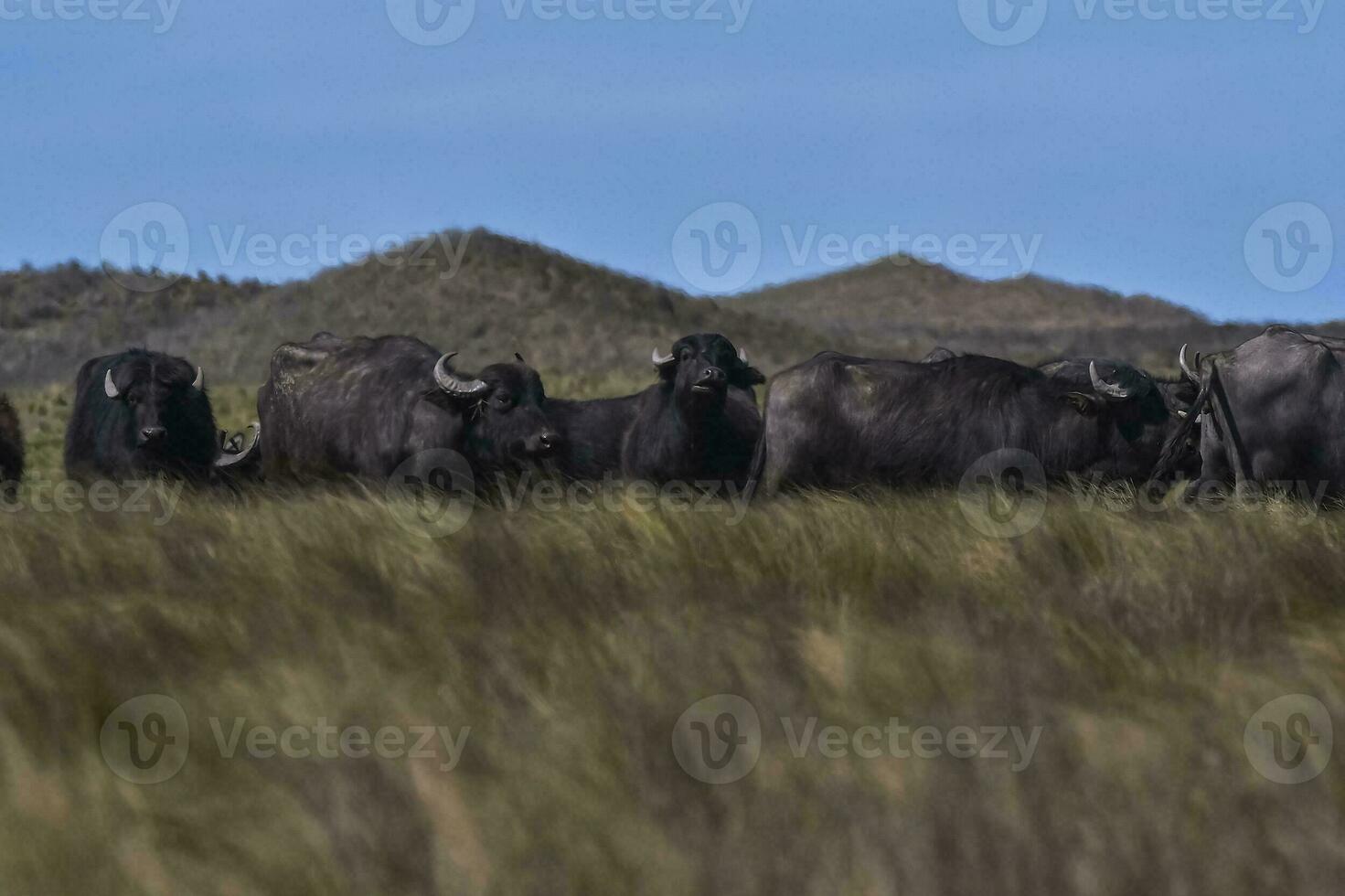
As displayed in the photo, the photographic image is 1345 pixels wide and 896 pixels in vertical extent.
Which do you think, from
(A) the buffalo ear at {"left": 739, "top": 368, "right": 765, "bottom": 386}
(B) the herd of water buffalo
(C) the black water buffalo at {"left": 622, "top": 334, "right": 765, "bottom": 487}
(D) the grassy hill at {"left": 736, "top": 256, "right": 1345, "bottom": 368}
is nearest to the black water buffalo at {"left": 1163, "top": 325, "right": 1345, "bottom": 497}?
(B) the herd of water buffalo

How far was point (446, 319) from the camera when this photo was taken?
6353cm

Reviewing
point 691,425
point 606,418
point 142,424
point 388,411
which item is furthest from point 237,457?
point 691,425

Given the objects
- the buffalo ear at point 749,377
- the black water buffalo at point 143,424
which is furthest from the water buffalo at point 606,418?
the black water buffalo at point 143,424

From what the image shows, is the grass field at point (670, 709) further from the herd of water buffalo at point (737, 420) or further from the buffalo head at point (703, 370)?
the buffalo head at point (703, 370)

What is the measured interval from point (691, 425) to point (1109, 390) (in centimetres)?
298

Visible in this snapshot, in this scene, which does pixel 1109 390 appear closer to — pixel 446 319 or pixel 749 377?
pixel 749 377

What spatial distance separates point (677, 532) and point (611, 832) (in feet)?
9.75

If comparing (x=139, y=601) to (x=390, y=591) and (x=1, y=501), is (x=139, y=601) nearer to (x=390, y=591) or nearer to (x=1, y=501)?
(x=390, y=591)

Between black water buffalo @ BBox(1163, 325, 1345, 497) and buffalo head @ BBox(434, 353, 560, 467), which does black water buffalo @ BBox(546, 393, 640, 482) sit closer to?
buffalo head @ BBox(434, 353, 560, 467)

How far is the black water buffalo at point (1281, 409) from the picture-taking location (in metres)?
10.8

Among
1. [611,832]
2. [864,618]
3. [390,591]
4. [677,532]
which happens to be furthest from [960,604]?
[611,832]

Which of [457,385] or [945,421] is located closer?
[945,421]

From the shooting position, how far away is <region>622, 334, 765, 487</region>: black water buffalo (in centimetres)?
1257

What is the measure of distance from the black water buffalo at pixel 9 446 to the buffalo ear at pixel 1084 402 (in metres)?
8.17
